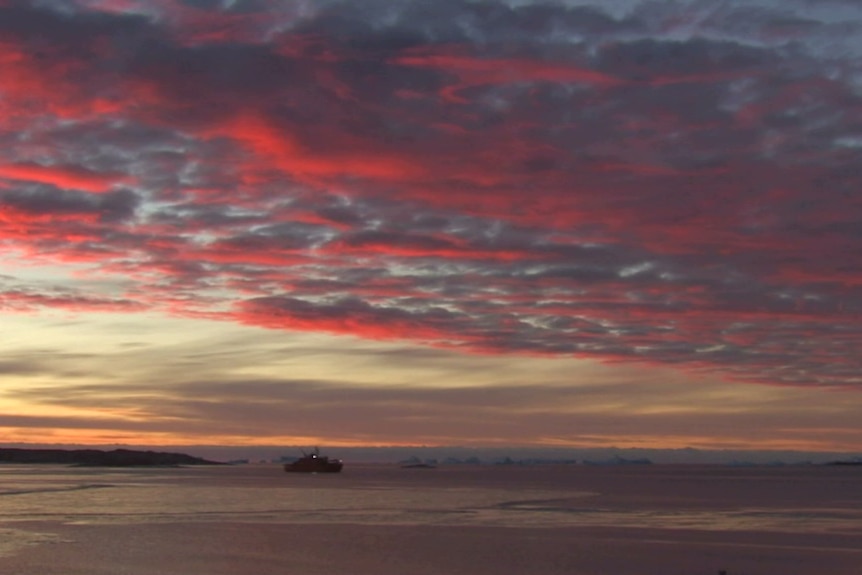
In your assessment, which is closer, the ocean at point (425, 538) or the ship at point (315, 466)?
the ocean at point (425, 538)

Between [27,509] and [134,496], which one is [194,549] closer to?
[27,509]

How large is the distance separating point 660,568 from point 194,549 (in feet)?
54.1

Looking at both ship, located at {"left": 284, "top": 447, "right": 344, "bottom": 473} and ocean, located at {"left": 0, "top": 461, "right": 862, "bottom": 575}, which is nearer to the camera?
ocean, located at {"left": 0, "top": 461, "right": 862, "bottom": 575}

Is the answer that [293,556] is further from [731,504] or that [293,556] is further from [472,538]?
[731,504]

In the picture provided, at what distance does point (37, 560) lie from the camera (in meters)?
33.5

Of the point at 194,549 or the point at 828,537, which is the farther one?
the point at 828,537

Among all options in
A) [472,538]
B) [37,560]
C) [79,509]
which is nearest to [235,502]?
[79,509]

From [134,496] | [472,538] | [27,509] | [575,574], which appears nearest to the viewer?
[575,574]

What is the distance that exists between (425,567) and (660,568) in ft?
24.2

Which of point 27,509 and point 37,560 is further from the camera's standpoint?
point 27,509

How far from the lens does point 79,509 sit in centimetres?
6003

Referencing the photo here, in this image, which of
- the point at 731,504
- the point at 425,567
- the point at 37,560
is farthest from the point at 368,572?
the point at 731,504

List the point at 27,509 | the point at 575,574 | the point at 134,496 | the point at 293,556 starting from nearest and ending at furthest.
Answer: the point at 575,574 < the point at 293,556 < the point at 27,509 < the point at 134,496

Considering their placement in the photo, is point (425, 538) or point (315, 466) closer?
point (425, 538)
